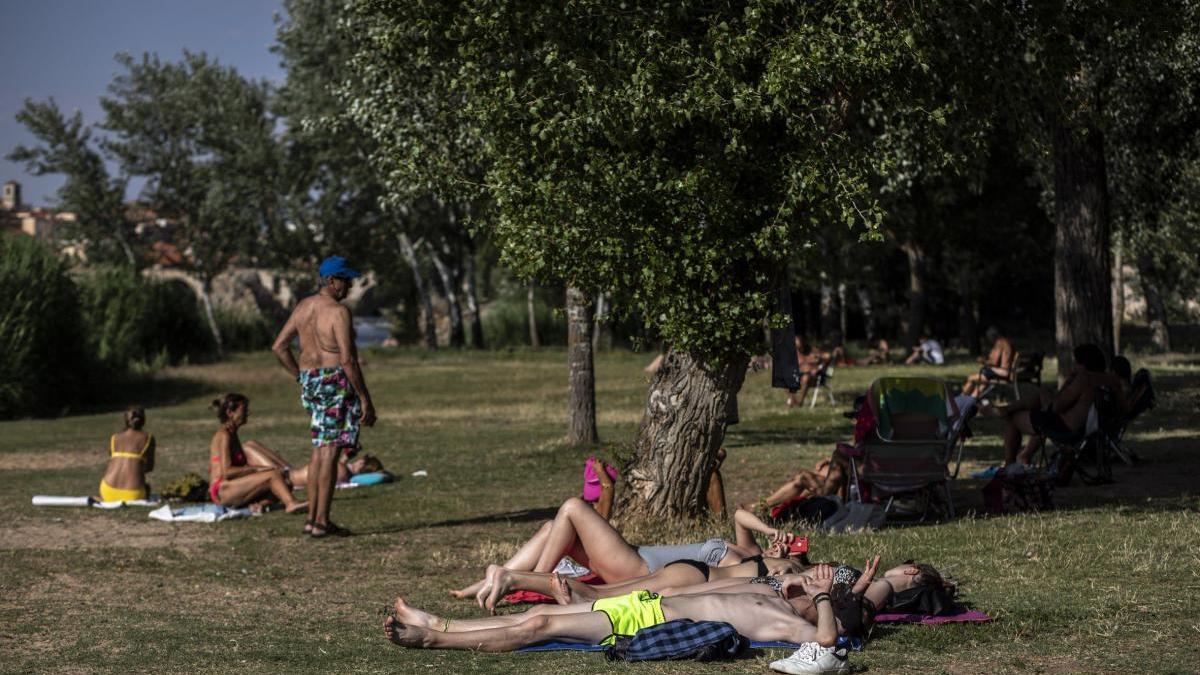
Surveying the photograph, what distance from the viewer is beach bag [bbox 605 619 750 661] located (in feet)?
23.5

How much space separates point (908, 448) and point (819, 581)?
506 cm

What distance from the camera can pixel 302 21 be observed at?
43000 mm

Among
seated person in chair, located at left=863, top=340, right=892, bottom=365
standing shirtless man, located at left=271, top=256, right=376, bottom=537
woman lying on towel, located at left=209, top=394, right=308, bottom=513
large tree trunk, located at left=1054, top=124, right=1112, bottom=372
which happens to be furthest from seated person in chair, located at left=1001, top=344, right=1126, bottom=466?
seated person in chair, located at left=863, top=340, right=892, bottom=365

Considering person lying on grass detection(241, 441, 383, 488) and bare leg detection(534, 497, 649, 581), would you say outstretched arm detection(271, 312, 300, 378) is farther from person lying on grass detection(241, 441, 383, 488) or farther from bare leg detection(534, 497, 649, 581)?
bare leg detection(534, 497, 649, 581)

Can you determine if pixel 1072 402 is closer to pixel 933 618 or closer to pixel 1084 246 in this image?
pixel 1084 246

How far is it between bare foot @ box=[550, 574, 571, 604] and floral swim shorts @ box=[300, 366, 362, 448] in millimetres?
4211

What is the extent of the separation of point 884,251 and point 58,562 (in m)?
40.4

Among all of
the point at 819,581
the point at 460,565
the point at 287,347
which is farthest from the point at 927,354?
the point at 819,581

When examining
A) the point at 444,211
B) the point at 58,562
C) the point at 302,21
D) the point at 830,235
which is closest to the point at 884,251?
the point at 830,235

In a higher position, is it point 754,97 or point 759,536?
point 754,97

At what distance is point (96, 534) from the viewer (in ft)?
42.5

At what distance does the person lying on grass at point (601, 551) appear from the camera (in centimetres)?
862

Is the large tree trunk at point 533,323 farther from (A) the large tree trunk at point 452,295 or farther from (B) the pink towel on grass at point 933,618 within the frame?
(B) the pink towel on grass at point 933,618

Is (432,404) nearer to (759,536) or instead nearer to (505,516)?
(505,516)
